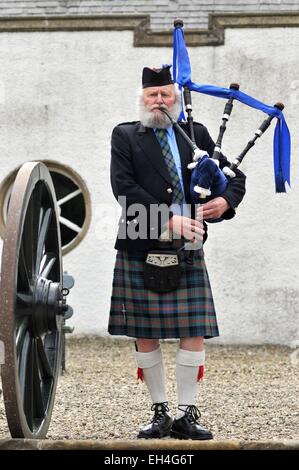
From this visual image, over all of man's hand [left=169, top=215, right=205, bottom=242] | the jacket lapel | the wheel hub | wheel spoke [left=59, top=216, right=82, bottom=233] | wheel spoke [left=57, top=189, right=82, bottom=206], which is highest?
wheel spoke [left=57, top=189, right=82, bottom=206]

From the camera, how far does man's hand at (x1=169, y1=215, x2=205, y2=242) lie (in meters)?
4.38

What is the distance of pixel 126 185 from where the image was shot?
14.6 feet

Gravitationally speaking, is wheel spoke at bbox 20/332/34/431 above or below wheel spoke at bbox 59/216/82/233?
below

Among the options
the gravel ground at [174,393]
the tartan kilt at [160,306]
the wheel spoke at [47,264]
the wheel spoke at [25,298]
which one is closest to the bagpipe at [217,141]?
the tartan kilt at [160,306]

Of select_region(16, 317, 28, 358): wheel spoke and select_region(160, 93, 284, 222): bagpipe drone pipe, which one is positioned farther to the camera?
select_region(160, 93, 284, 222): bagpipe drone pipe

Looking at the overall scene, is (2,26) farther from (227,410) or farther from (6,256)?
(6,256)

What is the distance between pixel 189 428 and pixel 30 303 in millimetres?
965

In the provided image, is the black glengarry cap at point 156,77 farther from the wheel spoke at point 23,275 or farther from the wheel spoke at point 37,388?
the wheel spoke at point 37,388

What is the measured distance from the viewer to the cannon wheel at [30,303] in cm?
371

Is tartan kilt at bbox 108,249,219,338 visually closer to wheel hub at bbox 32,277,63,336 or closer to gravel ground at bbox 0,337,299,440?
wheel hub at bbox 32,277,63,336

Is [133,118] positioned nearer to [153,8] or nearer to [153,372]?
[153,8]

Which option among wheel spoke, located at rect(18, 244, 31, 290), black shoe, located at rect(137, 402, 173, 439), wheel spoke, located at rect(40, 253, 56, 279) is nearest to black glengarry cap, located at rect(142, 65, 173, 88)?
wheel spoke, located at rect(40, 253, 56, 279)

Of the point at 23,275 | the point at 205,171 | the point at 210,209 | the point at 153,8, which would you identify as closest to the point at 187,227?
the point at 210,209
